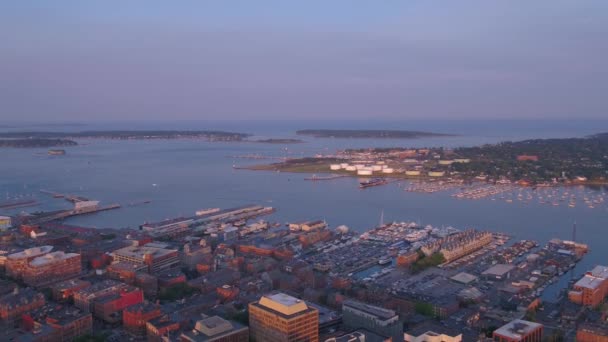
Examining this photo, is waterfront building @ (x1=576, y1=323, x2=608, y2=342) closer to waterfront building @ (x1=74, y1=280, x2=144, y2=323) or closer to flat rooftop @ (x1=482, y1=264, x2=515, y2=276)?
flat rooftop @ (x1=482, y1=264, x2=515, y2=276)

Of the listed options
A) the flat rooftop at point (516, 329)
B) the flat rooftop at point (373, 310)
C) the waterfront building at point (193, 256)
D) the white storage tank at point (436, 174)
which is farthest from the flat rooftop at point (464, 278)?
the white storage tank at point (436, 174)

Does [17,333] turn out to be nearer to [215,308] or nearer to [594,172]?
[215,308]

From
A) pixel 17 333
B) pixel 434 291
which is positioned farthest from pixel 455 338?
pixel 17 333

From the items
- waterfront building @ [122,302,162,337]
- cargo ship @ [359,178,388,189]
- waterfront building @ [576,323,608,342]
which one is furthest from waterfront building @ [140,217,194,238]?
waterfront building @ [576,323,608,342]

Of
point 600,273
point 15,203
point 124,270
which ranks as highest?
point 600,273

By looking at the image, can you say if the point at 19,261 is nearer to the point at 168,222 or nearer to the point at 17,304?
the point at 17,304

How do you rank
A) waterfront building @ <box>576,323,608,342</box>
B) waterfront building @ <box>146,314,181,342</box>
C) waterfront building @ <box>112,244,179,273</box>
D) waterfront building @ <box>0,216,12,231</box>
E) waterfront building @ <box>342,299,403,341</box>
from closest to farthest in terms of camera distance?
waterfront building @ <box>576,323,608,342</box>
waterfront building @ <box>146,314,181,342</box>
waterfront building @ <box>342,299,403,341</box>
waterfront building @ <box>112,244,179,273</box>
waterfront building @ <box>0,216,12,231</box>

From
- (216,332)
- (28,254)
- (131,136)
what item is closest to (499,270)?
(216,332)
